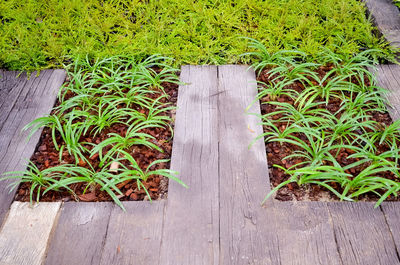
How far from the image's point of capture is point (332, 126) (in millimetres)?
1869

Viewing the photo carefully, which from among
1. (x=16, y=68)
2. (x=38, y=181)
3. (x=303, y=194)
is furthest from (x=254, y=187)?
(x=16, y=68)

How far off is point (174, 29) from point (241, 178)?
5.30ft

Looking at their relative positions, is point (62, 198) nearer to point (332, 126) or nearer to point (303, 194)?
point (303, 194)

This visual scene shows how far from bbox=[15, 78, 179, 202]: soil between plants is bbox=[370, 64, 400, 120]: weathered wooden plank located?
1536 millimetres

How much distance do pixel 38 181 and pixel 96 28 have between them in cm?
164

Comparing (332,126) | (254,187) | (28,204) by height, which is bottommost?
(28,204)

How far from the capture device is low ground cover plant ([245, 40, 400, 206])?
1.63 m

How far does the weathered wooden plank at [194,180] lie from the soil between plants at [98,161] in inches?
3.0

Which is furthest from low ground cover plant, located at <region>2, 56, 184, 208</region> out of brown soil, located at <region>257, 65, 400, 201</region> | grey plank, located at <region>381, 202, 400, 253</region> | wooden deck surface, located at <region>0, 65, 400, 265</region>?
grey plank, located at <region>381, 202, 400, 253</region>

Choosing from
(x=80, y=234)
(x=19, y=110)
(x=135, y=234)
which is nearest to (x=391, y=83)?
(x=135, y=234)

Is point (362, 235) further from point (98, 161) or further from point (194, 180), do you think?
point (98, 161)

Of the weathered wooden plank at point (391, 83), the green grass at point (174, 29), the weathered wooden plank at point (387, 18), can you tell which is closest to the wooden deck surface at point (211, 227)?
the weathered wooden plank at point (391, 83)

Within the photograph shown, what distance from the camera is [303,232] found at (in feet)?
4.90

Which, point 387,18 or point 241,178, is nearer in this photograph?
point 241,178
